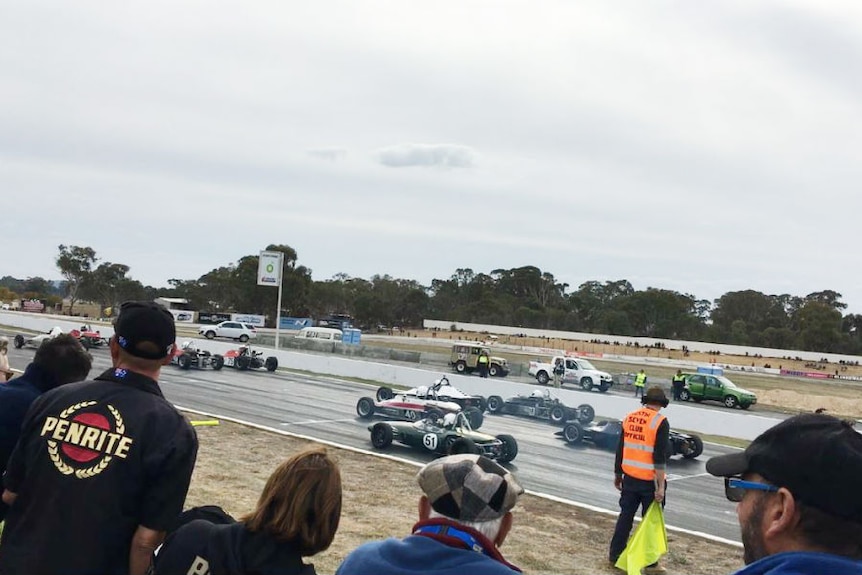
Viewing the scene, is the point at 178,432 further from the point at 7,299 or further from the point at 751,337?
the point at 7,299

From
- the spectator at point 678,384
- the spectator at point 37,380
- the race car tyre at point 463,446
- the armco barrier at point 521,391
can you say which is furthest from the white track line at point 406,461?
the spectator at point 678,384

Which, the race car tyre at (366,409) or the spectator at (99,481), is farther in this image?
the race car tyre at (366,409)

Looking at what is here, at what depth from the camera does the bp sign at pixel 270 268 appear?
43906mm

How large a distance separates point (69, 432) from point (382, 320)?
106 metres

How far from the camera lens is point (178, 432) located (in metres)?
3.07

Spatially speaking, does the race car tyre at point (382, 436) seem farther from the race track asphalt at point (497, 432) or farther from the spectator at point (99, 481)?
the spectator at point (99, 481)

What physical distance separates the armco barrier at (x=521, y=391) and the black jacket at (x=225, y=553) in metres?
19.5

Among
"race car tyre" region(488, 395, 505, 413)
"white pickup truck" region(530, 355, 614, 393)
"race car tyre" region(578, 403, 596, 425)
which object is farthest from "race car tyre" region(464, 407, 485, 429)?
"white pickup truck" region(530, 355, 614, 393)

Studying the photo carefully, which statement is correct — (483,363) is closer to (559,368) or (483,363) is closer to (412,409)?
(559,368)

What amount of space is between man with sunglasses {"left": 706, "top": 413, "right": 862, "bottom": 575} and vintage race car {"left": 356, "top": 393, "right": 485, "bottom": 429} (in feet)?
49.1

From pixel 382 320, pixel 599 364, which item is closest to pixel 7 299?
pixel 382 320

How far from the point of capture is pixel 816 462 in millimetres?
1948

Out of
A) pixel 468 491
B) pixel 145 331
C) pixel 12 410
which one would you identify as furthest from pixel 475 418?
pixel 468 491

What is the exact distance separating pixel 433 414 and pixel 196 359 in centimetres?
1438
